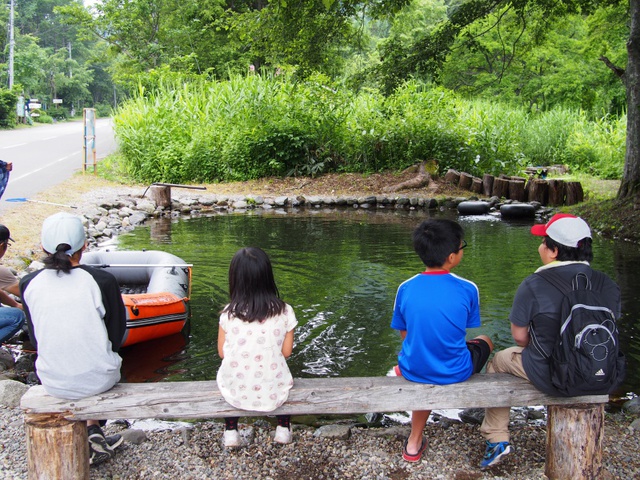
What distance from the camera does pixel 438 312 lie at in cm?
309

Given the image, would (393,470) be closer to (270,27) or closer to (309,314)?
(309,314)

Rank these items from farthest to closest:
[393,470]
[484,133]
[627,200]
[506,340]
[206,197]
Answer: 1. [484,133]
2. [206,197]
3. [627,200]
4. [506,340]
5. [393,470]

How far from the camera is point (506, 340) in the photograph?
5512 mm

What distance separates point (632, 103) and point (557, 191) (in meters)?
3.20

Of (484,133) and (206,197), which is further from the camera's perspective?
(484,133)

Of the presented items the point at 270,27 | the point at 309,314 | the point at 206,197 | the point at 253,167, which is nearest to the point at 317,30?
the point at 270,27

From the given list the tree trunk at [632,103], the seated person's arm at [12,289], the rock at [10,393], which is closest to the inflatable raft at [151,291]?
the seated person's arm at [12,289]

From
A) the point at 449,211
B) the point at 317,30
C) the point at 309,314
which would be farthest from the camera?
the point at 449,211

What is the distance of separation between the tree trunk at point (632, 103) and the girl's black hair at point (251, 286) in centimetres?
912

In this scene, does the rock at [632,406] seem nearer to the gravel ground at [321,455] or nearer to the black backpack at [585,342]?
the gravel ground at [321,455]

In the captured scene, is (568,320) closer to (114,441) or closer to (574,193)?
(114,441)

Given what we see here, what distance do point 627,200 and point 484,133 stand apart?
20.9ft

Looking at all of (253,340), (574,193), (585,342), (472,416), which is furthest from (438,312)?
(574,193)

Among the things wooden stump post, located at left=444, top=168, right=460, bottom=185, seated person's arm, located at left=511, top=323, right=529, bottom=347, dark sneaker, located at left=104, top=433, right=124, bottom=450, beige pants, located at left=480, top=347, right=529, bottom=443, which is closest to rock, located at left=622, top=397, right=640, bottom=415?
beige pants, located at left=480, top=347, right=529, bottom=443
